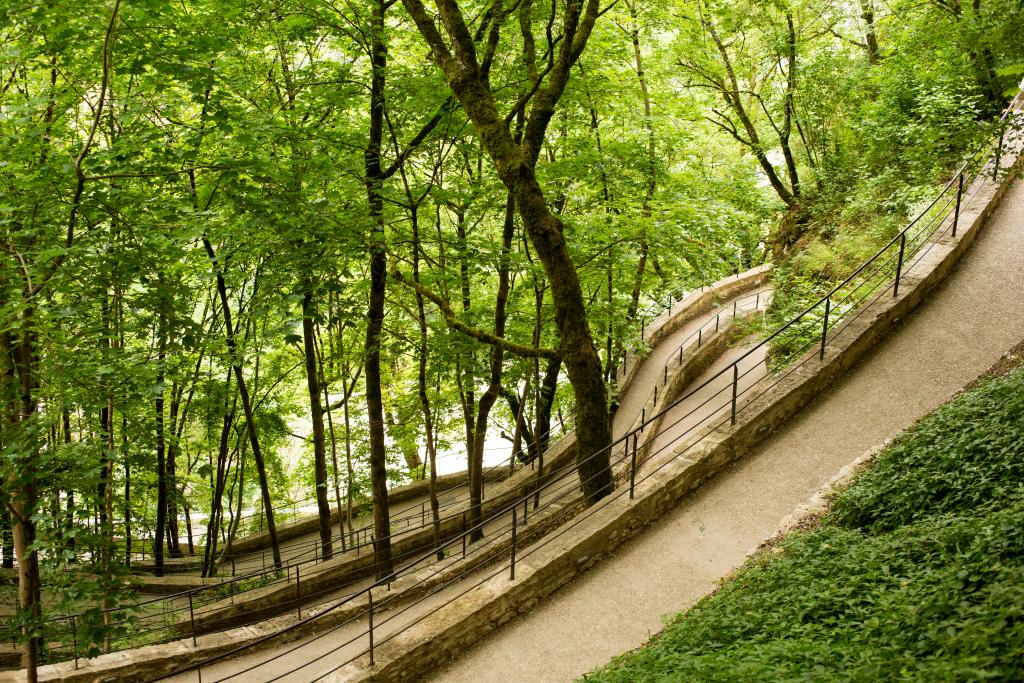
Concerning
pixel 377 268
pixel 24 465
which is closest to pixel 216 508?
pixel 377 268

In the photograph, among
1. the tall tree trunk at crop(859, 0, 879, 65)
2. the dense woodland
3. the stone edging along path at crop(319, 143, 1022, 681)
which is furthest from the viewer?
the tall tree trunk at crop(859, 0, 879, 65)

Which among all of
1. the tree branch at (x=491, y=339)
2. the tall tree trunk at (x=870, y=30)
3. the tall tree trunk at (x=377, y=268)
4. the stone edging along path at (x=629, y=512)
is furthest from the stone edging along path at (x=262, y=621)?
the tall tree trunk at (x=870, y=30)

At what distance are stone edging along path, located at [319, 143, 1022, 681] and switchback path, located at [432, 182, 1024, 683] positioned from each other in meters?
0.16

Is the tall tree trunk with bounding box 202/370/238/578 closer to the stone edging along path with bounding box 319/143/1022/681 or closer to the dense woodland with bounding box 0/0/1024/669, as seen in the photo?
the dense woodland with bounding box 0/0/1024/669

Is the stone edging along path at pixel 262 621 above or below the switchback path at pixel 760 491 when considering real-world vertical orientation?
below

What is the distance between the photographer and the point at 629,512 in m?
8.22

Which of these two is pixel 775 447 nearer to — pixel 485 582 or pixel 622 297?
pixel 485 582

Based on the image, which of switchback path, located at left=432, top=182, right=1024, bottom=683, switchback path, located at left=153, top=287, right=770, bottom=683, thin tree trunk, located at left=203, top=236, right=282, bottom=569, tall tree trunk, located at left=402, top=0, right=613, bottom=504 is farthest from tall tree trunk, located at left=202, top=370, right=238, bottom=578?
switchback path, located at left=432, top=182, right=1024, bottom=683

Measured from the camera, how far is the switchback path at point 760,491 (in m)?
6.98

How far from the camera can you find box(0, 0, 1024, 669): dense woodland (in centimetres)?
628

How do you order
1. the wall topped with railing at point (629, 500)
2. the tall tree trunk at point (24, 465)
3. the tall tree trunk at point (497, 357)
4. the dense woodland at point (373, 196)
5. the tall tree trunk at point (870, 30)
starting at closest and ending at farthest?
the tall tree trunk at point (24, 465)
the dense woodland at point (373, 196)
the wall topped with railing at point (629, 500)
the tall tree trunk at point (497, 357)
the tall tree trunk at point (870, 30)

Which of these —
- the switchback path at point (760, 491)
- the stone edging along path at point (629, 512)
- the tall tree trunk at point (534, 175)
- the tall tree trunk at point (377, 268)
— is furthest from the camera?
the tall tree trunk at point (377, 268)

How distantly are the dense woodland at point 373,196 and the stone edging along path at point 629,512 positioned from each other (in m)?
0.94

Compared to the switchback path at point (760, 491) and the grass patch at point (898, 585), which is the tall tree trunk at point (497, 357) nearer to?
the switchback path at point (760, 491)
